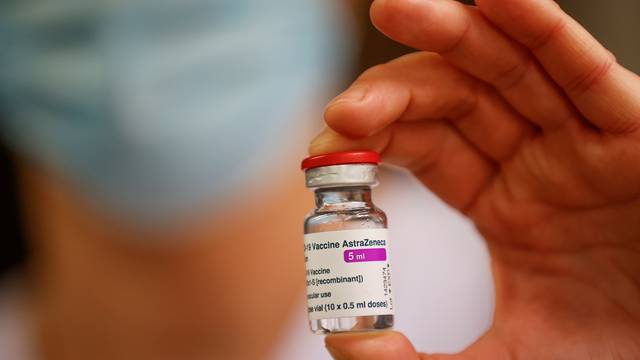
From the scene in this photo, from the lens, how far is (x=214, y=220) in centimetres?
197

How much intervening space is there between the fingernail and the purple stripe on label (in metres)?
0.20

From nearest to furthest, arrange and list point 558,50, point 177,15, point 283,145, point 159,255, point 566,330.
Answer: point 558,50, point 566,330, point 177,15, point 283,145, point 159,255

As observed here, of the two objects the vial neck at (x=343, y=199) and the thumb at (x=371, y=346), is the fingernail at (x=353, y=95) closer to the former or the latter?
the vial neck at (x=343, y=199)

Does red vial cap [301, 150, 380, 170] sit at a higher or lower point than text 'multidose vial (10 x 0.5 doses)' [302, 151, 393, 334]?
higher

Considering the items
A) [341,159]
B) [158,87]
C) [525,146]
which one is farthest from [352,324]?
[158,87]

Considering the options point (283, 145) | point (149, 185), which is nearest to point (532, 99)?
point (283, 145)

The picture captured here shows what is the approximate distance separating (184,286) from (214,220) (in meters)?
0.24

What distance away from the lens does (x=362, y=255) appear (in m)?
0.97

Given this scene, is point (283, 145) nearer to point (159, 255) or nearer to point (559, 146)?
point (159, 255)

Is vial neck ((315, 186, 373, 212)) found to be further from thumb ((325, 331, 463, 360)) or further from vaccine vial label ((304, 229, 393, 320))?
thumb ((325, 331, 463, 360))

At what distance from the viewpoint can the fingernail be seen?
1.05 meters

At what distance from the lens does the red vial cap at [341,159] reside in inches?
39.1

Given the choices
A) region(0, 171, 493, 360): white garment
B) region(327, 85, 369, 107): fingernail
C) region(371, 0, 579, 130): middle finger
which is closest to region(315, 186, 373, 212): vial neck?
region(327, 85, 369, 107): fingernail

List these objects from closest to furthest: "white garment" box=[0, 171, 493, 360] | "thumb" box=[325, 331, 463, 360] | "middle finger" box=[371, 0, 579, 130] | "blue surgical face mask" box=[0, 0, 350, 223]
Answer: "thumb" box=[325, 331, 463, 360] → "middle finger" box=[371, 0, 579, 130] → "blue surgical face mask" box=[0, 0, 350, 223] → "white garment" box=[0, 171, 493, 360]
